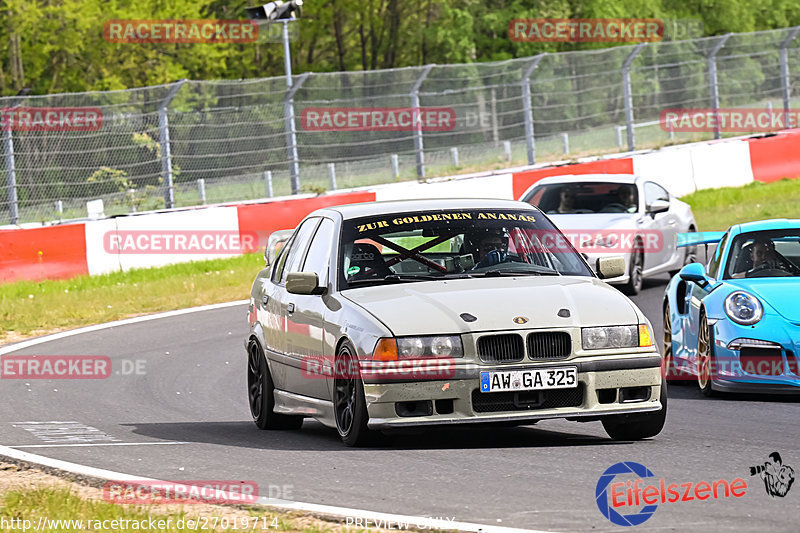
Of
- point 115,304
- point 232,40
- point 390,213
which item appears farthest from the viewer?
point 232,40

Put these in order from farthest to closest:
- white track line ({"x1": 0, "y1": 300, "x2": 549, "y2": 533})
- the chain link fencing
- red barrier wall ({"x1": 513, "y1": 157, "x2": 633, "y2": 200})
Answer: red barrier wall ({"x1": 513, "y1": 157, "x2": 633, "y2": 200}) < the chain link fencing < white track line ({"x1": 0, "y1": 300, "x2": 549, "y2": 533})

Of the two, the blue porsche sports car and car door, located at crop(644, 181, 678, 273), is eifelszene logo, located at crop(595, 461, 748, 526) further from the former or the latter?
car door, located at crop(644, 181, 678, 273)

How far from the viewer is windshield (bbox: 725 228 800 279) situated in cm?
1063

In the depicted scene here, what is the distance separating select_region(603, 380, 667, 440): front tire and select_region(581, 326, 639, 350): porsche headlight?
34 cm

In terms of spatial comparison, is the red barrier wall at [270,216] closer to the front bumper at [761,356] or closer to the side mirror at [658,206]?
the side mirror at [658,206]

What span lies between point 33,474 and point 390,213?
273 cm

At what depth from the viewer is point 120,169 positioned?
22.6 metres

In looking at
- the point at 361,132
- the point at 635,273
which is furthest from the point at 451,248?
the point at 361,132

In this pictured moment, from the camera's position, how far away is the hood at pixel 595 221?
16.9 meters

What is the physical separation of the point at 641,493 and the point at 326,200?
16851 millimetres

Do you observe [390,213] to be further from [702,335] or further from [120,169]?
[120,169]

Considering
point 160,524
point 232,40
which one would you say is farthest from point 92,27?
point 160,524

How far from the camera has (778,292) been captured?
1002cm

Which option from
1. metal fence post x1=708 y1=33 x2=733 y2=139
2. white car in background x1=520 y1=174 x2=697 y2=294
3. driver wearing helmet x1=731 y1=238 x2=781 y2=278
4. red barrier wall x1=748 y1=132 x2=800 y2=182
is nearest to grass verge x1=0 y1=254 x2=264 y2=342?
white car in background x1=520 y1=174 x2=697 y2=294
